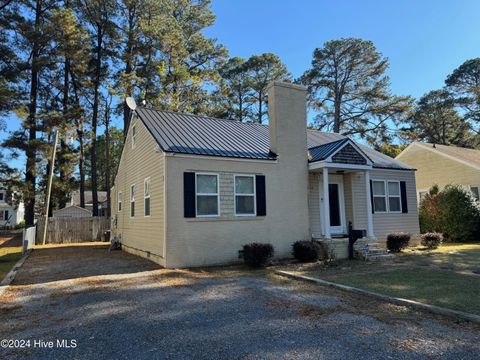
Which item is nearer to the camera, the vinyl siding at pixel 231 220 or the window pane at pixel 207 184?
the vinyl siding at pixel 231 220

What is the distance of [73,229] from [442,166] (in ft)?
79.1

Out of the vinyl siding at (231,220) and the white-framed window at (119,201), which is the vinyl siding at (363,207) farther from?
the white-framed window at (119,201)

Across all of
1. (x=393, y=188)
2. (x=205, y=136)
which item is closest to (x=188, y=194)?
(x=205, y=136)

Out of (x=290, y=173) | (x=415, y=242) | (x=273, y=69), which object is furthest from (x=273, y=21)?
(x=273, y=69)

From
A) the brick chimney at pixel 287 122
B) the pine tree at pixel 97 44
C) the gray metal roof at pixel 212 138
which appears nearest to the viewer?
the gray metal roof at pixel 212 138

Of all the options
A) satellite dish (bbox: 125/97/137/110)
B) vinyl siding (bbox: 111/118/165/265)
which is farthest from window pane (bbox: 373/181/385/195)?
satellite dish (bbox: 125/97/137/110)

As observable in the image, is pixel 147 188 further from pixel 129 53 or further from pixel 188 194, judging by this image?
pixel 129 53

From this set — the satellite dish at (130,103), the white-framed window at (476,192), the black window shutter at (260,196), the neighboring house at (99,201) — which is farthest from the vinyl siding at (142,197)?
the neighboring house at (99,201)

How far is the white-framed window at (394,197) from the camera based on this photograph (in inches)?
606

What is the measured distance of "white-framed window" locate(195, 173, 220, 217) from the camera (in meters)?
11.0

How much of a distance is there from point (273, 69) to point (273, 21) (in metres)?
18.3

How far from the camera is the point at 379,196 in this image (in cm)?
1507

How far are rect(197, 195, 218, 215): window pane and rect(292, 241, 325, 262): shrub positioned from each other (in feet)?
9.38

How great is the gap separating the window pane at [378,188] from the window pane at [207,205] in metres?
7.49
